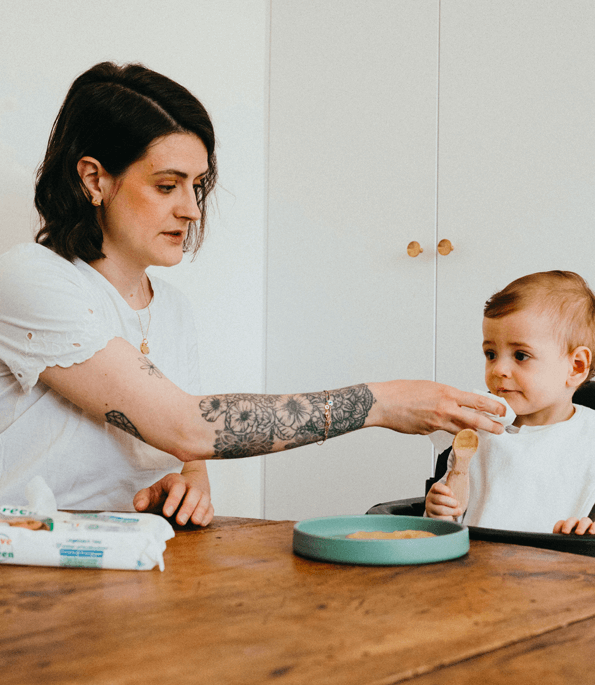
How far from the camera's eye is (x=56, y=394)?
134 centimetres

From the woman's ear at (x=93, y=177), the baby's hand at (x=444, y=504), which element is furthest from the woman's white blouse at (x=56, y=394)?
the baby's hand at (x=444, y=504)

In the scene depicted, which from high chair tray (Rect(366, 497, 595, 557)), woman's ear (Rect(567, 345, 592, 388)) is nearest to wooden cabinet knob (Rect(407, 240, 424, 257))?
woman's ear (Rect(567, 345, 592, 388))

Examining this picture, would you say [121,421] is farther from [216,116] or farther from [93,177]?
[216,116]

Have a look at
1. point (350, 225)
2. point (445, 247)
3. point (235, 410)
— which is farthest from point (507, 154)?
point (235, 410)

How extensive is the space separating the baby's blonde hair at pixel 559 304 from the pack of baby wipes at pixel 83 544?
0.84 m

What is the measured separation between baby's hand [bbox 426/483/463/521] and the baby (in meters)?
0.25

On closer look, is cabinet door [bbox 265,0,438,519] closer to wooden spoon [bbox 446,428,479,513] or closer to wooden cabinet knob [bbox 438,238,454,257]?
wooden cabinet knob [bbox 438,238,454,257]

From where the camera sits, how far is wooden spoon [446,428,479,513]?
1.11 m

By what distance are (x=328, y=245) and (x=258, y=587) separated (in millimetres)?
1935

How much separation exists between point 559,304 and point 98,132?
3.12 feet

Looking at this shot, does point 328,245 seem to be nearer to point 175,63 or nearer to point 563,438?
point 175,63

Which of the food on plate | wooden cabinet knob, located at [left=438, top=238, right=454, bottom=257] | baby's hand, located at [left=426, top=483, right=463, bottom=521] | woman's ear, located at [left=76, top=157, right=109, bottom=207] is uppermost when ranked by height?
woman's ear, located at [left=76, top=157, right=109, bottom=207]

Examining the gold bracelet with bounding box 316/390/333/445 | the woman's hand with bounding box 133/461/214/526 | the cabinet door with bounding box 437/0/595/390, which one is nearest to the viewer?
the woman's hand with bounding box 133/461/214/526

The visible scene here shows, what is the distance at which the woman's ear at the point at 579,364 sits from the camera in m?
1.40
